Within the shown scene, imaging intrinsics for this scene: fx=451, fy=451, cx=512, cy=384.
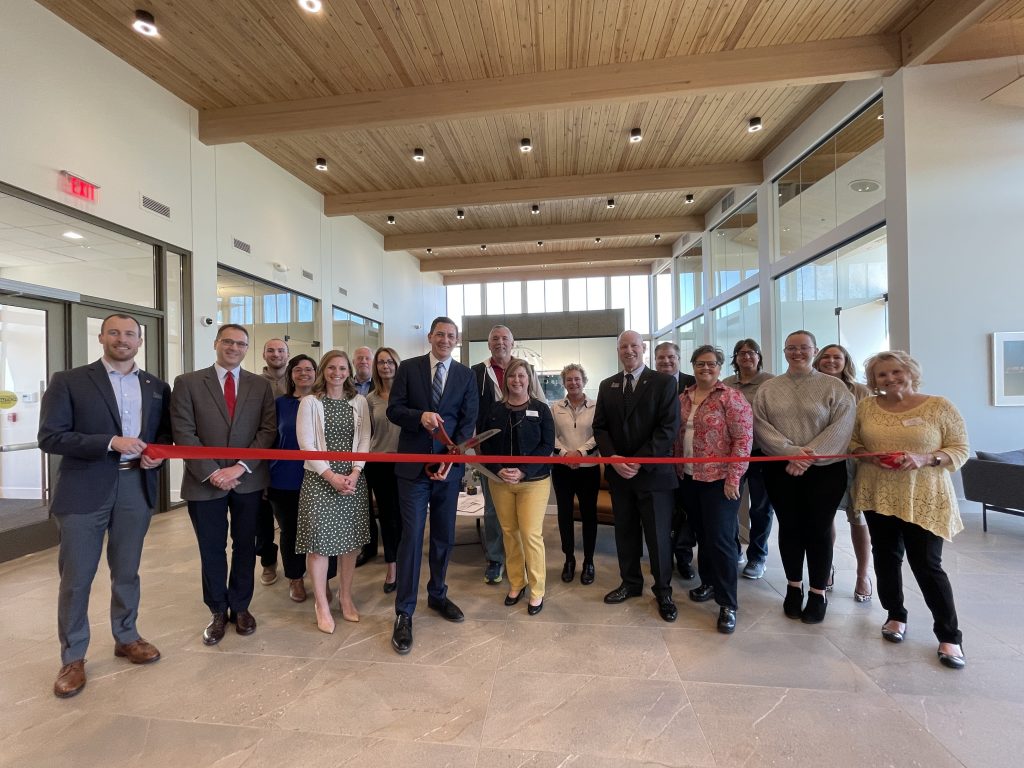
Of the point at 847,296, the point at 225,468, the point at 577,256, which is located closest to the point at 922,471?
the point at 225,468

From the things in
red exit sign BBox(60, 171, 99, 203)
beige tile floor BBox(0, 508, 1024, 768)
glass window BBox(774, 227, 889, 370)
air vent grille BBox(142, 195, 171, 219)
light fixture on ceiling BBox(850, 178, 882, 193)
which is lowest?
beige tile floor BBox(0, 508, 1024, 768)

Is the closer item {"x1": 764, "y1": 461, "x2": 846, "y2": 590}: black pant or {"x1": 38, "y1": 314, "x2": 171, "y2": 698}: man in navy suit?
{"x1": 38, "y1": 314, "x2": 171, "y2": 698}: man in navy suit

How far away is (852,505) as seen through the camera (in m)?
2.69

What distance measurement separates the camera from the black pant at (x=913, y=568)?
2.26 m

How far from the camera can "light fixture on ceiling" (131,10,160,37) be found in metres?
4.25

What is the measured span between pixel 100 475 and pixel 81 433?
0.71 ft

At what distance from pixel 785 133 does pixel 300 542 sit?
871 cm

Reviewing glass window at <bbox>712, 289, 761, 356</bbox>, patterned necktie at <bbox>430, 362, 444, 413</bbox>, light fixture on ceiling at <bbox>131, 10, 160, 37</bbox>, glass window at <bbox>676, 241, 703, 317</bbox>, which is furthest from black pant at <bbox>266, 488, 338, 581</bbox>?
glass window at <bbox>676, 241, 703, 317</bbox>

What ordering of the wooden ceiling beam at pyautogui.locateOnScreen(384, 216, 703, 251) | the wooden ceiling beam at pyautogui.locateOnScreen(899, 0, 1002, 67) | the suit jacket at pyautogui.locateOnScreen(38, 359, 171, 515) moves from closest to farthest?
the suit jacket at pyautogui.locateOnScreen(38, 359, 171, 515) < the wooden ceiling beam at pyautogui.locateOnScreen(899, 0, 1002, 67) < the wooden ceiling beam at pyautogui.locateOnScreen(384, 216, 703, 251)

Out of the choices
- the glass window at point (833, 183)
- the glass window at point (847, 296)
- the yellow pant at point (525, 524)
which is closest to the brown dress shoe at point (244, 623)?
the yellow pant at point (525, 524)

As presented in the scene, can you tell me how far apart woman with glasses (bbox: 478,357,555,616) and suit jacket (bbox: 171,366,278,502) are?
1.33 m

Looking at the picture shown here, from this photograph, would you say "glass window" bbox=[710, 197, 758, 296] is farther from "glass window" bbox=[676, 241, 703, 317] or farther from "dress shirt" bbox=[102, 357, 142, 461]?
"dress shirt" bbox=[102, 357, 142, 461]

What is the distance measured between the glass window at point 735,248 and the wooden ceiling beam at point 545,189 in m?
1.05

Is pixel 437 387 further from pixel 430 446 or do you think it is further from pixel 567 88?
pixel 567 88
